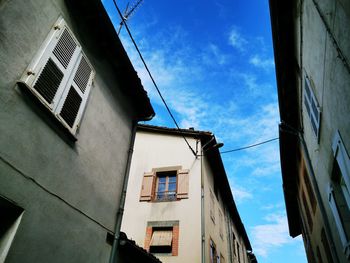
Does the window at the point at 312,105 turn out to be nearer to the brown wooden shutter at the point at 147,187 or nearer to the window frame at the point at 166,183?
the window frame at the point at 166,183

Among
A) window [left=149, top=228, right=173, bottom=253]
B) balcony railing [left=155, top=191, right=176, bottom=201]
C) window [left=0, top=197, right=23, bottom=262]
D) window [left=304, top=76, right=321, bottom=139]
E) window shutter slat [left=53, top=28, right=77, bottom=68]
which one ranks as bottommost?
window [left=0, top=197, right=23, bottom=262]

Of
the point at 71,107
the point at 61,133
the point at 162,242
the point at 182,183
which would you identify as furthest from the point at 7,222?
the point at 182,183

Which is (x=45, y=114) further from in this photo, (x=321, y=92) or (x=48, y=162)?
(x=321, y=92)

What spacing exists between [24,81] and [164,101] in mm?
4969

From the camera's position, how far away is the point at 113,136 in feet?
19.5

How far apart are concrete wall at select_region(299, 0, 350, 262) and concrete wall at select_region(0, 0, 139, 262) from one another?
4.21m

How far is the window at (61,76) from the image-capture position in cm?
379

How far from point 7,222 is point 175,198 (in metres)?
10.1


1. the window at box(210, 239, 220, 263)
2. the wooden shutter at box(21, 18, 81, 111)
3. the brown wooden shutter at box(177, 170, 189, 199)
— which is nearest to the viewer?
the wooden shutter at box(21, 18, 81, 111)

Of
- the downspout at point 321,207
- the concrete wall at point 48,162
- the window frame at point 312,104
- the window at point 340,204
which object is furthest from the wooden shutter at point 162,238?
the window frame at point 312,104

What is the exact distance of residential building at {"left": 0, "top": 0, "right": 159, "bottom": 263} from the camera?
128 inches

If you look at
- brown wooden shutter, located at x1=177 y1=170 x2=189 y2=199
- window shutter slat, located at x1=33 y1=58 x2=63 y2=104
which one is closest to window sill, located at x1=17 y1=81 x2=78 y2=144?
window shutter slat, located at x1=33 y1=58 x2=63 y2=104

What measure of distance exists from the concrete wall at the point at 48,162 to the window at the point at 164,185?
7.56m

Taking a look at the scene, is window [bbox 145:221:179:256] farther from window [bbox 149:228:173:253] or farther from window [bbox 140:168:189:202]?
window [bbox 140:168:189:202]
